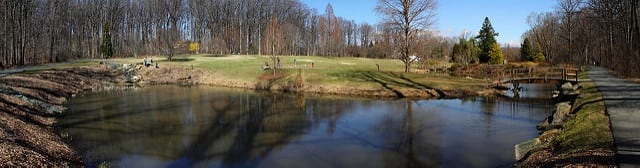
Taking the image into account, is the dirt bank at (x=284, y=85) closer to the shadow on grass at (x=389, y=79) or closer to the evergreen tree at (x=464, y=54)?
the shadow on grass at (x=389, y=79)

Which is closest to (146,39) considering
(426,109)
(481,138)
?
(426,109)

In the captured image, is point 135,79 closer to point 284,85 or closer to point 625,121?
point 284,85

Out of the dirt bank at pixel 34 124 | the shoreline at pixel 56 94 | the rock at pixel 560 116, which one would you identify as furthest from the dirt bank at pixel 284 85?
the rock at pixel 560 116

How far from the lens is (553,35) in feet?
261

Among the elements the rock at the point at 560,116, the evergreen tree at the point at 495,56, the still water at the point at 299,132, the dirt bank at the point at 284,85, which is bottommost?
the still water at the point at 299,132

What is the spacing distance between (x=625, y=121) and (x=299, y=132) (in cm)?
1096

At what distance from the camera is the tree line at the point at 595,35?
34.1m

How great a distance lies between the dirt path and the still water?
2.89 meters

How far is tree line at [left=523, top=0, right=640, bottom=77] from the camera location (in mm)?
34062

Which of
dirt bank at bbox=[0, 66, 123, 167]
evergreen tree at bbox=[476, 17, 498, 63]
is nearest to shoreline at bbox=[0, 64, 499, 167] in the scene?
dirt bank at bbox=[0, 66, 123, 167]

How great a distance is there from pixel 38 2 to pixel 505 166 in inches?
2948

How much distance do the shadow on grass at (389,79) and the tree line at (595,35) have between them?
14.9 m

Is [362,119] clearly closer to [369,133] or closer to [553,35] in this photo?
[369,133]

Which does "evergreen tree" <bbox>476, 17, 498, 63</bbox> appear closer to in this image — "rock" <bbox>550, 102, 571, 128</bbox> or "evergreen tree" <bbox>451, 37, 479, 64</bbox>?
"evergreen tree" <bbox>451, 37, 479, 64</bbox>
